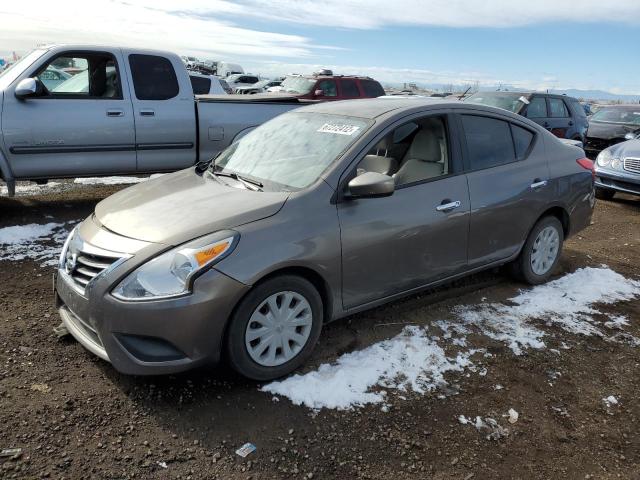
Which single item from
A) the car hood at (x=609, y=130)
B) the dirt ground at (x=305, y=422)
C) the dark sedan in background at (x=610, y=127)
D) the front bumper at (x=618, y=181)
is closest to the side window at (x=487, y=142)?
the dirt ground at (x=305, y=422)

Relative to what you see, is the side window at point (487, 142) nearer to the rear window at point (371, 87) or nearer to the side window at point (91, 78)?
the side window at point (91, 78)

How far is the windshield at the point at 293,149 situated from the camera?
3592 millimetres

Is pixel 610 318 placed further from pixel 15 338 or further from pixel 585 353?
pixel 15 338

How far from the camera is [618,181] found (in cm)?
895

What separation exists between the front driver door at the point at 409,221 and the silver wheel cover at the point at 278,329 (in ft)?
1.22

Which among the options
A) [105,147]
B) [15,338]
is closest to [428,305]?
[15,338]

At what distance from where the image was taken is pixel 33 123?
6059 millimetres

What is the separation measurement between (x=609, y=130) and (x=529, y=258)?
956 cm

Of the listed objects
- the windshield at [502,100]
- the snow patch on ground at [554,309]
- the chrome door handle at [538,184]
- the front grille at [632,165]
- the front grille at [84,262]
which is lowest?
the snow patch on ground at [554,309]

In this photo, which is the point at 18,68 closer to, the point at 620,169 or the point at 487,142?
the point at 487,142

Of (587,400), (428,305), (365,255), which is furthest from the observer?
(428,305)

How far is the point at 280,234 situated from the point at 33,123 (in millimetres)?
4382

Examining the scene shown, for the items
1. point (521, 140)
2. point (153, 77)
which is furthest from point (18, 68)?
point (521, 140)

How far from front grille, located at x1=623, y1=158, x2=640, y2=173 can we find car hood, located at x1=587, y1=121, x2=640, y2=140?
398cm
